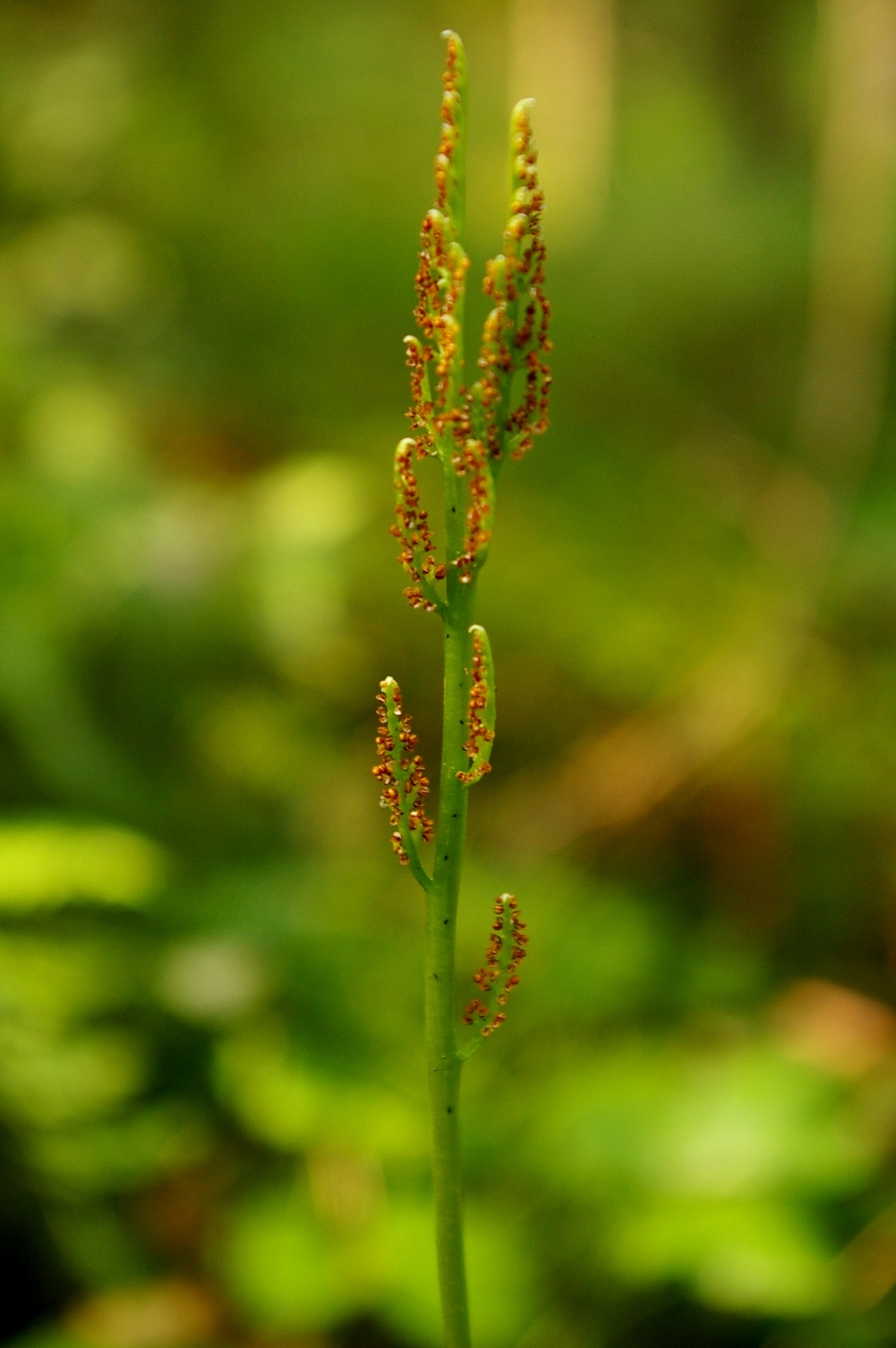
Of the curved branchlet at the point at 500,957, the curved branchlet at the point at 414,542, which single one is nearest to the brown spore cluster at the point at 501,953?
the curved branchlet at the point at 500,957

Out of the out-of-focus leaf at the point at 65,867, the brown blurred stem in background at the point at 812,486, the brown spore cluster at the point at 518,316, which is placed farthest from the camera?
the brown blurred stem in background at the point at 812,486

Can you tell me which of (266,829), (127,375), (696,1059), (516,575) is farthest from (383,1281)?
(127,375)

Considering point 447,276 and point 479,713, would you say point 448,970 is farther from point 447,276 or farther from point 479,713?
point 447,276

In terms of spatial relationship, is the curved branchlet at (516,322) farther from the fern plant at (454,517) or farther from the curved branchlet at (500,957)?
the curved branchlet at (500,957)

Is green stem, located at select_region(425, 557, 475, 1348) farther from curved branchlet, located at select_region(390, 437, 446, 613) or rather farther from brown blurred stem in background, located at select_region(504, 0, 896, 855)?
brown blurred stem in background, located at select_region(504, 0, 896, 855)

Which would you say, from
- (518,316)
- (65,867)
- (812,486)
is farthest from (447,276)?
(812,486)

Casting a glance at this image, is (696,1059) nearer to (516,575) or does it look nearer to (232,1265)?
(232,1265)

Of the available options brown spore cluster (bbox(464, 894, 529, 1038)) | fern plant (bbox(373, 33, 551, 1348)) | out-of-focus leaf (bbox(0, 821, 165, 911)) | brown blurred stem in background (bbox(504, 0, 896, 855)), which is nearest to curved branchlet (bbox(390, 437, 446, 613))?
fern plant (bbox(373, 33, 551, 1348))
